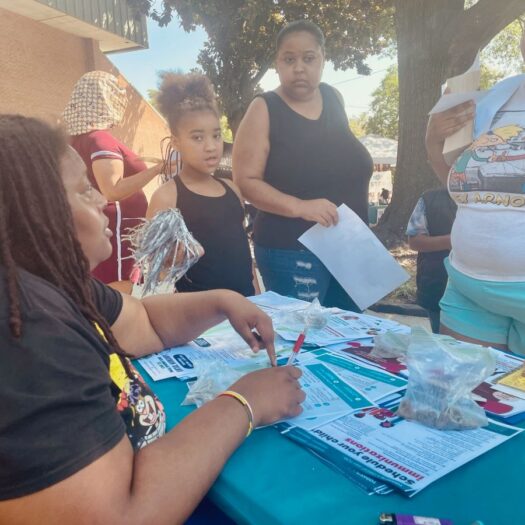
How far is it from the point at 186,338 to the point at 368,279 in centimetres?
89

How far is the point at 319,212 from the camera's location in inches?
78.5

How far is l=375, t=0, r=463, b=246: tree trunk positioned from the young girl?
15.6 feet

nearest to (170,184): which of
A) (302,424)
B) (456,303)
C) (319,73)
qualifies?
(319,73)

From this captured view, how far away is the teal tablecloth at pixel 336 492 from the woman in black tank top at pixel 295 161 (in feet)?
4.26

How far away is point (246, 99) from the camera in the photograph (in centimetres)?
1016

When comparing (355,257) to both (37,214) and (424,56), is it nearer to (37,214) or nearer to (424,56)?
(37,214)

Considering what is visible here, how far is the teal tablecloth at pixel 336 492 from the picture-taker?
761mm

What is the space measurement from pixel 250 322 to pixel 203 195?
995 millimetres

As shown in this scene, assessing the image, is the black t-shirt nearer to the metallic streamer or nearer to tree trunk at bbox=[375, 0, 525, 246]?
the metallic streamer

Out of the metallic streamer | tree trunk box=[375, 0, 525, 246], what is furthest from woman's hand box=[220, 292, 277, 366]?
tree trunk box=[375, 0, 525, 246]

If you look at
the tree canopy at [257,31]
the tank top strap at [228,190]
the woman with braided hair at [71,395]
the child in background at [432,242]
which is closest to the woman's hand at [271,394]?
the woman with braided hair at [71,395]

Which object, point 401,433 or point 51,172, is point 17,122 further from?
point 401,433

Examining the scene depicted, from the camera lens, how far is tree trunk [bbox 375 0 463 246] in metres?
6.26

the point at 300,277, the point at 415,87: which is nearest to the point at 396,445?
the point at 300,277
